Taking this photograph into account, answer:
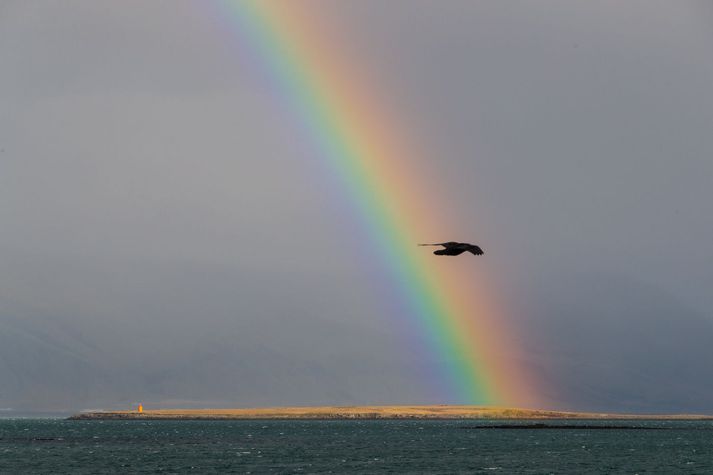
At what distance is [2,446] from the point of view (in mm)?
170375

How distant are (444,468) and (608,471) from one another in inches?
757

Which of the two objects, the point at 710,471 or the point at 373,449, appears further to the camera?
the point at 373,449

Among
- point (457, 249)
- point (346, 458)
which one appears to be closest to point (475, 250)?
point (457, 249)

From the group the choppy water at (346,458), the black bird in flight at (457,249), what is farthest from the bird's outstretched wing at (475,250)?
the choppy water at (346,458)

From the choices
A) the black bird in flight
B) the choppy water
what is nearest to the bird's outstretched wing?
the black bird in flight

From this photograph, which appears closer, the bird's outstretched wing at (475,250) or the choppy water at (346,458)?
the bird's outstretched wing at (475,250)

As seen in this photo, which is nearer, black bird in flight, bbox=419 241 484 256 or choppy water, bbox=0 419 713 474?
black bird in flight, bbox=419 241 484 256

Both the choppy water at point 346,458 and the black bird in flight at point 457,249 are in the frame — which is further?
the choppy water at point 346,458

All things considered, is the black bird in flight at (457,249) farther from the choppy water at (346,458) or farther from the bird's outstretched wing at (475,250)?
the choppy water at (346,458)


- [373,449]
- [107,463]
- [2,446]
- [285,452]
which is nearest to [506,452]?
[373,449]

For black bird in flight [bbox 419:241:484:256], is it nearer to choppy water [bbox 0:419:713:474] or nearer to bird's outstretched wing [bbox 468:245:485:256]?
bird's outstretched wing [bbox 468:245:485:256]

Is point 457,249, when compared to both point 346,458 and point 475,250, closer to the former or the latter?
point 475,250

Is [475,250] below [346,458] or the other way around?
A: the other way around

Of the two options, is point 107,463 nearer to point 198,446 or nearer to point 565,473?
point 198,446
